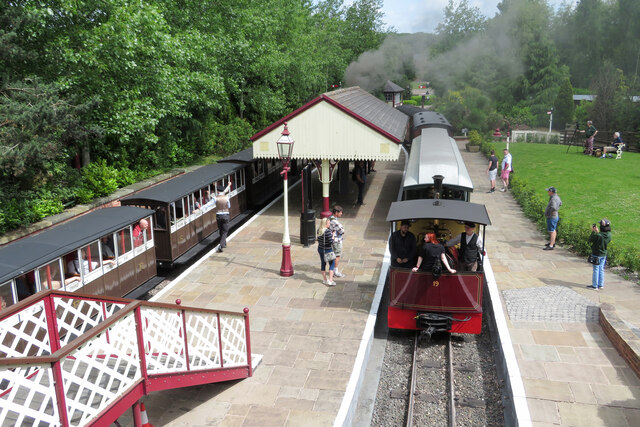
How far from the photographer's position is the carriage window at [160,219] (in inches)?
530

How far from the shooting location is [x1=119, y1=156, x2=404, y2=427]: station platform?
7.53 metres

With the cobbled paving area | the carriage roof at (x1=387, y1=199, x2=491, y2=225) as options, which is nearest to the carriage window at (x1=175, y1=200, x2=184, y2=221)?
the carriage roof at (x1=387, y1=199, x2=491, y2=225)

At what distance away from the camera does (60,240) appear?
9883 mm

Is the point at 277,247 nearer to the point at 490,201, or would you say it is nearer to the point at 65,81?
the point at 65,81

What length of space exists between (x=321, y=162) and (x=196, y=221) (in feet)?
15.7

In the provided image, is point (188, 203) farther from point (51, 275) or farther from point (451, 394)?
point (451, 394)

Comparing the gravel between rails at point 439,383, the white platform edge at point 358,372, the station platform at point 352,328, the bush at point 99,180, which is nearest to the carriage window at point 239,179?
the station platform at point 352,328

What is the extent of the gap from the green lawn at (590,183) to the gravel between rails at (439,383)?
7.35m

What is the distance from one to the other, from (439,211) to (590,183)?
49.8 ft

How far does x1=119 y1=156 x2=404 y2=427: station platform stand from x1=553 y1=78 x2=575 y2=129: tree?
32.9m

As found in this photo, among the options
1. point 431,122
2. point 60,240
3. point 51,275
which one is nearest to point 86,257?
point 60,240

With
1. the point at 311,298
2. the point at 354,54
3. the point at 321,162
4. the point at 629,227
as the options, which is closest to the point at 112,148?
the point at 321,162

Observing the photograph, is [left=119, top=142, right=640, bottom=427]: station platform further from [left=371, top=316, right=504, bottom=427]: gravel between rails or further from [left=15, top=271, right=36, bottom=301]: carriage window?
[left=15, top=271, right=36, bottom=301]: carriage window

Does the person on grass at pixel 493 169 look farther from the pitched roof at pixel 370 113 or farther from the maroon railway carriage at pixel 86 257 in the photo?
the maroon railway carriage at pixel 86 257
